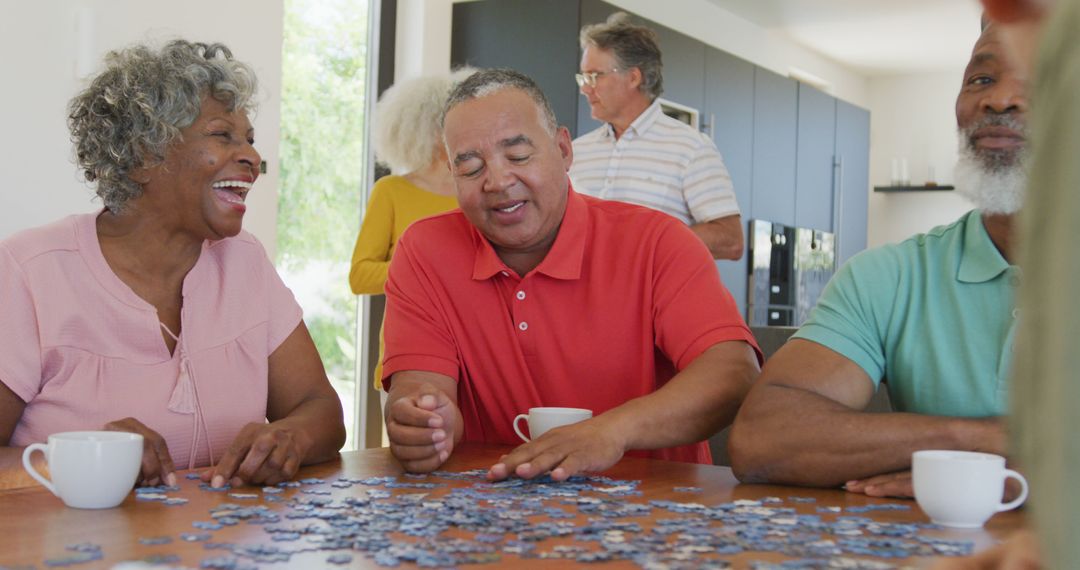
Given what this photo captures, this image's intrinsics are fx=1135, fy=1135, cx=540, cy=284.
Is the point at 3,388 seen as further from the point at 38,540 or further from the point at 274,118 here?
the point at 274,118

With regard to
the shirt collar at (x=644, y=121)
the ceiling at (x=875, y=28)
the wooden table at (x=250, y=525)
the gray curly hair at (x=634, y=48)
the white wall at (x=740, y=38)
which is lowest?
the wooden table at (x=250, y=525)

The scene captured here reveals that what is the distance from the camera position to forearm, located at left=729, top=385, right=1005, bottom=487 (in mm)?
1648

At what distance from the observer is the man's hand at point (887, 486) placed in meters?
1.58

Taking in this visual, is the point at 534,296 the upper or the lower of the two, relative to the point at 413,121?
lower

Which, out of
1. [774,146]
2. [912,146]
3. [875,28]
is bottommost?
[774,146]

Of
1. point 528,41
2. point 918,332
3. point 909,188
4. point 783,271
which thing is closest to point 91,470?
point 918,332

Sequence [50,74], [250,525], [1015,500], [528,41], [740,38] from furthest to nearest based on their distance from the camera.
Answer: [740,38] < [528,41] < [50,74] < [1015,500] < [250,525]

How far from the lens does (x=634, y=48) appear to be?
14.2 ft

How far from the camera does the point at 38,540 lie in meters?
1.21

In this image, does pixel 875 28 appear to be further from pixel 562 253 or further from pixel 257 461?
pixel 257 461

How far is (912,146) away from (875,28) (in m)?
2.20

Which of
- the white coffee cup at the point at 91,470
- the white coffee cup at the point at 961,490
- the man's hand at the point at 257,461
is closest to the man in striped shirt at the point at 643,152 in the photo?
the man's hand at the point at 257,461

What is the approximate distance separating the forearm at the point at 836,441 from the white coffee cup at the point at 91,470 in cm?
89

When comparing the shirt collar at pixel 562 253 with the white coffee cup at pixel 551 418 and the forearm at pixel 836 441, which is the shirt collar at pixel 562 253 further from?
the forearm at pixel 836 441
